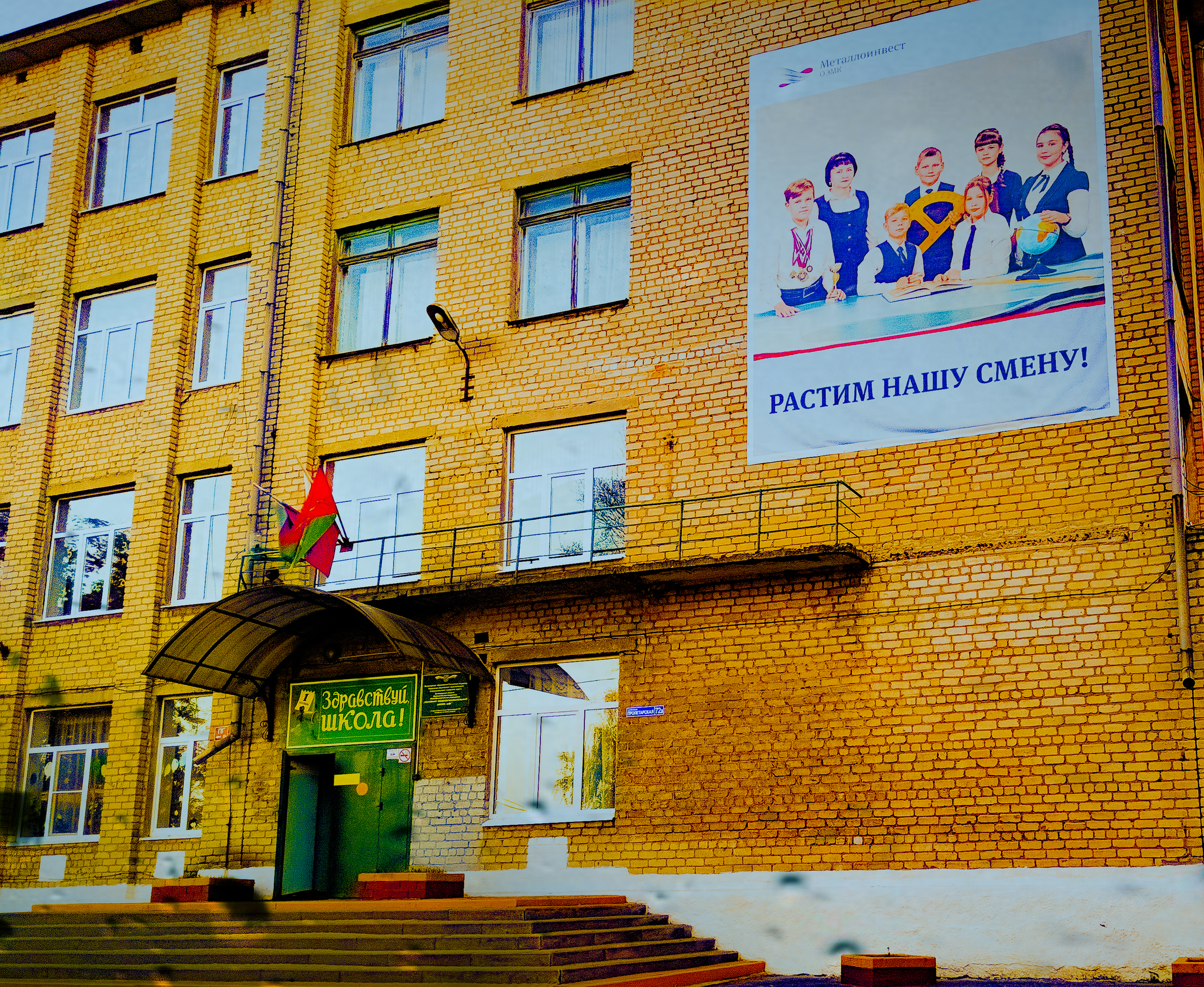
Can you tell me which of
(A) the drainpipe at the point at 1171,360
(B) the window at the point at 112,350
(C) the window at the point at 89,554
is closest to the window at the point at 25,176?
(B) the window at the point at 112,350

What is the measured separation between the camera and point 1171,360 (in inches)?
470

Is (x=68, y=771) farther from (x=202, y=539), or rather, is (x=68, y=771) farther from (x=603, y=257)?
(x=603, y=257)

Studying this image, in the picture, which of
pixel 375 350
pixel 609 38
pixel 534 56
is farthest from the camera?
pixel 534 56

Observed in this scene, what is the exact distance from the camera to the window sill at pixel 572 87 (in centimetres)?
1556

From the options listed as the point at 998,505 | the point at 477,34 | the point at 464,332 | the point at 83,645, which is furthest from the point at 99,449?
the point at 998,505

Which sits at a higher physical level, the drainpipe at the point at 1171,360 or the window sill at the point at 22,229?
the window sill at the point at 22,229

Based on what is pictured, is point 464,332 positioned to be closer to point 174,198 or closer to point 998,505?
point 174,198

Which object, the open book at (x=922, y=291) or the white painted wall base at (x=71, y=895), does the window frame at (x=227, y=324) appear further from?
the open book at (x=922, y=291)

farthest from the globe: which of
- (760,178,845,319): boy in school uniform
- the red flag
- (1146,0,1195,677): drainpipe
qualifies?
the red flag

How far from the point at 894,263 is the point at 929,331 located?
33.9 inches

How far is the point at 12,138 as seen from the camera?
2047 cm

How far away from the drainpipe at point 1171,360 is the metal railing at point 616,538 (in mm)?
2922

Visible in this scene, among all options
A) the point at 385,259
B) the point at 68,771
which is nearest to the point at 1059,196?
the point at 385,259

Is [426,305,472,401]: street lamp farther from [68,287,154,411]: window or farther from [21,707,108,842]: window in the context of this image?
[21,707,108,842]: window
